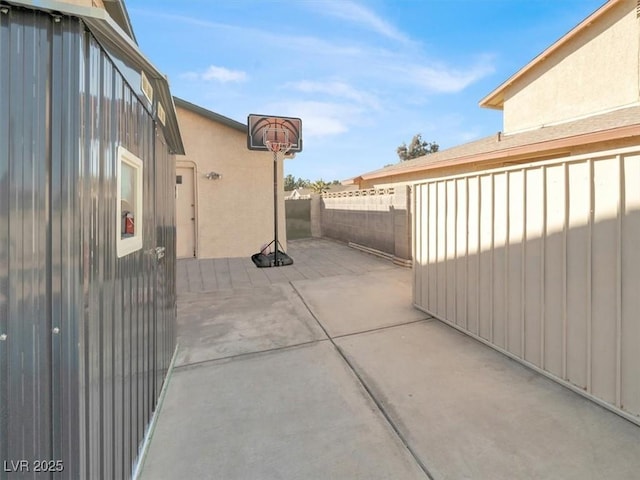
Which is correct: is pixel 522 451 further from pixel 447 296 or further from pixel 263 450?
pixel 447 296

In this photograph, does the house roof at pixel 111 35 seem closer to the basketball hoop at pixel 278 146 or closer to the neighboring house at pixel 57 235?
the neighboring house at pixel 57 235

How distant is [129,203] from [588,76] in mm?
10927

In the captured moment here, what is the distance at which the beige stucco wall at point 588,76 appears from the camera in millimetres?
7305

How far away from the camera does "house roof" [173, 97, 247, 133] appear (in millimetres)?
7988

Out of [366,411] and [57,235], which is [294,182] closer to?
[366,411]

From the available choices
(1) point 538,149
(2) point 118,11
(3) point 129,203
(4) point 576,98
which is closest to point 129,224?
(3) point 129,203

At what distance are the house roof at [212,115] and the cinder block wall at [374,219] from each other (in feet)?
13.4

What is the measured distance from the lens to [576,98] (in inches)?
334

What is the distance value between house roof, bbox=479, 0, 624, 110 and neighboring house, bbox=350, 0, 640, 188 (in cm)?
2

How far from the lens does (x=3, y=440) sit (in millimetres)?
1053

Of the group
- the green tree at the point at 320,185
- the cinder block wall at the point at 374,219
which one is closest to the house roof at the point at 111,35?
the cinder block wall at the point at 374,219

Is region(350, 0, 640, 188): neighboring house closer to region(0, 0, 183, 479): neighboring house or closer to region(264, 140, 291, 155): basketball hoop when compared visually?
region(264, 140, 291, 155): basketball hoop

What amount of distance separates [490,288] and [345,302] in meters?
2.16

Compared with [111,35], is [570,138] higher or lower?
higher
